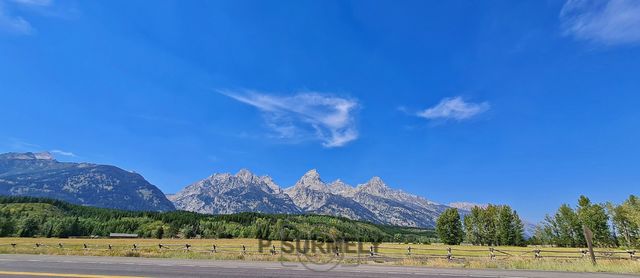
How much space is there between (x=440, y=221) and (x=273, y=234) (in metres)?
57.5

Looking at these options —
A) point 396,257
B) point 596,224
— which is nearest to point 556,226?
point 596,224

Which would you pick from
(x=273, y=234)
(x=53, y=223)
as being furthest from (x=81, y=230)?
(x=273, y=234)

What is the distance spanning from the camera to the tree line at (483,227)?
106 metres

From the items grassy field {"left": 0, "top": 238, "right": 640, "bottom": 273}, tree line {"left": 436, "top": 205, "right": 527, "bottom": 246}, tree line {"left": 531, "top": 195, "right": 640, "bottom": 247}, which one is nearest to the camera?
grassy field {"left": 0, "top": 238, "right": 640, "bottom": 273}

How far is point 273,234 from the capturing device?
132m

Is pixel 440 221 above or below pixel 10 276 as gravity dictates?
above

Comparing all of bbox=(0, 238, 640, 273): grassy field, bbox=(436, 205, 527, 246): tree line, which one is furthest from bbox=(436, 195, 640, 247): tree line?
bbox=(0, 238, 640, 273): grassy field

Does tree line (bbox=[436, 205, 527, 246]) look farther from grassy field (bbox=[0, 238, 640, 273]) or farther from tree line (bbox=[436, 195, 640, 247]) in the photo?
grassy field (bbox=[0, 238, 640, 273])

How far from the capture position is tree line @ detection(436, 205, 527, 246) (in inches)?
4176

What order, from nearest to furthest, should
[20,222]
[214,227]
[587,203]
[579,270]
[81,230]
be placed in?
[579,270], [587,203], [20,222], [81,230], [214,227]

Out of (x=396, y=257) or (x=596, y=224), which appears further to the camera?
(x=596, y=224)

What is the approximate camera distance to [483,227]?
112938mm

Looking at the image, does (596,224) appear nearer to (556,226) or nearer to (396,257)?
(556,226)

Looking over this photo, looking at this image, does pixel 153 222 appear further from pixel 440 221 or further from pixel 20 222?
pixel 440 221
